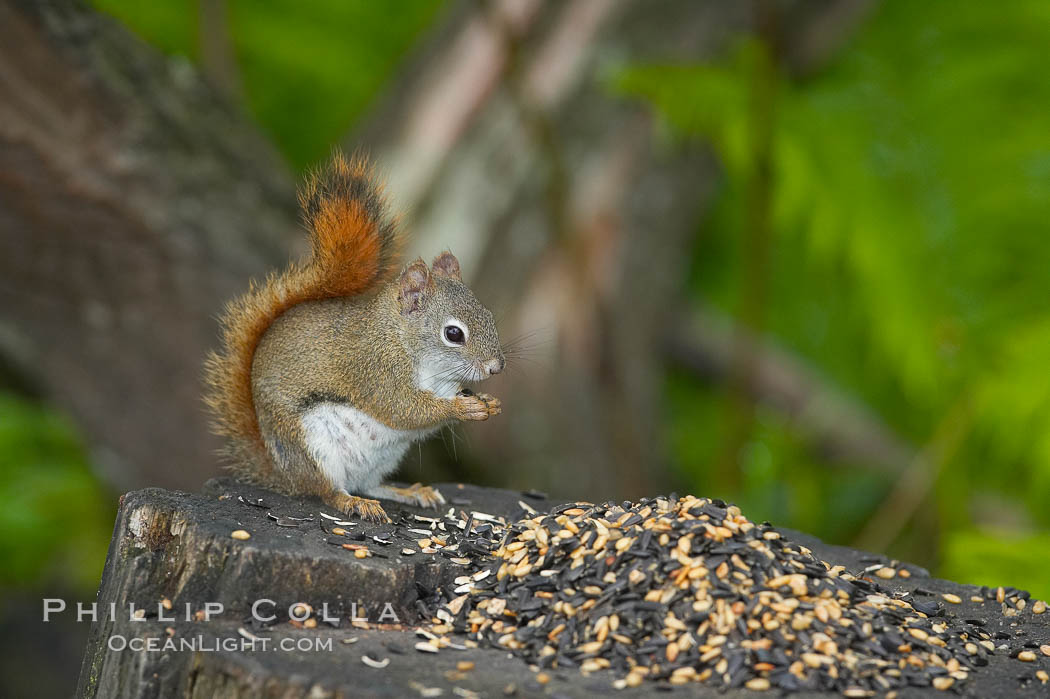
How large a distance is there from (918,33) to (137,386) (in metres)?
4.37

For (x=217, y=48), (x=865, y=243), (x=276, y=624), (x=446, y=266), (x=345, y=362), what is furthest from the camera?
(x=217, y=48)

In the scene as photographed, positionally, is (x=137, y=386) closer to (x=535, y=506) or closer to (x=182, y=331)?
(x=182, y=331)

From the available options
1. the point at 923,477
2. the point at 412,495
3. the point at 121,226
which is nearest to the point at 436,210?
the point at 121,226

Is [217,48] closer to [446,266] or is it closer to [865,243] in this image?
[446,266]

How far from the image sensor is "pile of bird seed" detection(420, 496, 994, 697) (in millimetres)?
2059

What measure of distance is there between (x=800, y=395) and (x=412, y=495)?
3603 millimetres

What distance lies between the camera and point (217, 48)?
5.18 meters

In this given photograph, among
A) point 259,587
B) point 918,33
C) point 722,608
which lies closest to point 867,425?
point 918,33

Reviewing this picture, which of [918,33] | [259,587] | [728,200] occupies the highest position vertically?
[918,33]

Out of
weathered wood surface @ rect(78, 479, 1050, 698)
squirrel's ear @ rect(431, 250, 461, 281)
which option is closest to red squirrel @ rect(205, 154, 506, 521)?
squirrel's ear @ rect(431, 250, 461, 281)

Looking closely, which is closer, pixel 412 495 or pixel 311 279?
pixel 311 279

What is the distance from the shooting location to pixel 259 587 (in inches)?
86.0

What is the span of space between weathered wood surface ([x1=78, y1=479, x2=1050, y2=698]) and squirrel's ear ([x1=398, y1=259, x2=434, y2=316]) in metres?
0.71

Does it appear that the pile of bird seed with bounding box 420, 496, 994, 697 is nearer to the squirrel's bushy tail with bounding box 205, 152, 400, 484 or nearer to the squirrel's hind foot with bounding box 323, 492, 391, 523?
the squirrel's hind foot with bounding box 323, 492, 391, 523
